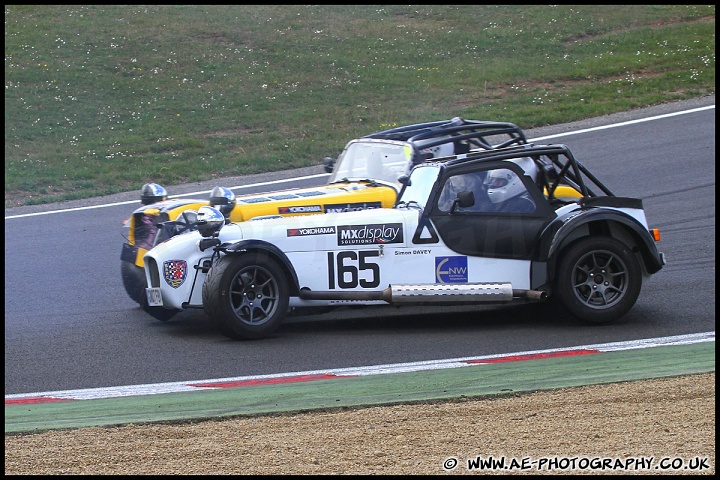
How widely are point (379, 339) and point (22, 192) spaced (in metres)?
9.62

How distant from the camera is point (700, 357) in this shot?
7227mm

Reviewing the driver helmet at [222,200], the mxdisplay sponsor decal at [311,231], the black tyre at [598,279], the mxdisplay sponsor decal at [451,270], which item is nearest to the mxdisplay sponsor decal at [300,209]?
the driver helmet at [222,200]

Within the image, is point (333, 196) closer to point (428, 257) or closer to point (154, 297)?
point (428, 257)

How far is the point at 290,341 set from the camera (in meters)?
8.62

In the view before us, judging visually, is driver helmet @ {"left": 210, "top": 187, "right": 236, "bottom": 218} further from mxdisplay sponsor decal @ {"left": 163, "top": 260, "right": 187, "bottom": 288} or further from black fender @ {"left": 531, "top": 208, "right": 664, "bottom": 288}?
black fender @ {"left": 531, "top": 208, "right": 664, "bottom": 288}

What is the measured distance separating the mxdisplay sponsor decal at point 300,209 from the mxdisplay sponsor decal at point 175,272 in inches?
50.5

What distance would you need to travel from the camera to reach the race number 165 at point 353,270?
8.79m

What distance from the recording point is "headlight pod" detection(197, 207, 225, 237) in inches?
343

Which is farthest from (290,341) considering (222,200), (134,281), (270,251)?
(134,281)

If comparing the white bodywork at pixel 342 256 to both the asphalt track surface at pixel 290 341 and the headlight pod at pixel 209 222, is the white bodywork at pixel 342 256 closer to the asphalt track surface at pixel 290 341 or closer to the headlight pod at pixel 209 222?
the headlight pod at pixel 209 222

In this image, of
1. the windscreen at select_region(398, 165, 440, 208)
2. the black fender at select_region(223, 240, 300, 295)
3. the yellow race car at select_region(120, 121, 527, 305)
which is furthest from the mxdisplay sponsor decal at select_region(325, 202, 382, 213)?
the black fender at select_region(223, 240, 300, 295)

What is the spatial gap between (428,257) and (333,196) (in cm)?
145

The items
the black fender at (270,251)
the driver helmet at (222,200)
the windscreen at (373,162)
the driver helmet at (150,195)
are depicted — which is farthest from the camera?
the driver helmet at (150,195)

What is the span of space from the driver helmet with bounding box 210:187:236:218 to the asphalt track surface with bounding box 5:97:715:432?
1070mm
